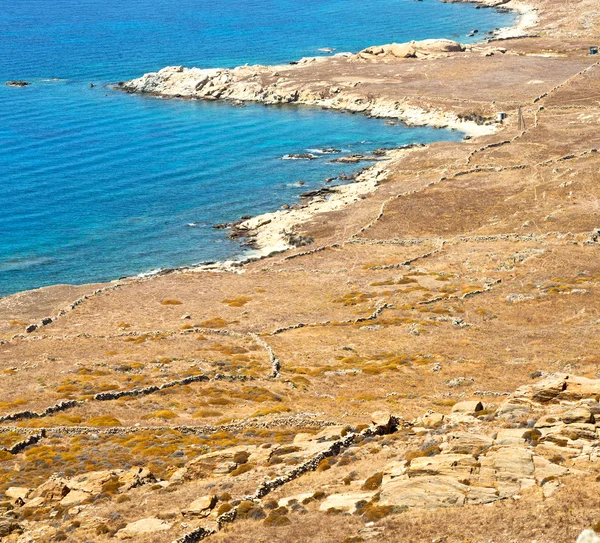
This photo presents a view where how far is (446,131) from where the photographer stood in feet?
422

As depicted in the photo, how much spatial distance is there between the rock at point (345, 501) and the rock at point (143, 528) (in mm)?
6208

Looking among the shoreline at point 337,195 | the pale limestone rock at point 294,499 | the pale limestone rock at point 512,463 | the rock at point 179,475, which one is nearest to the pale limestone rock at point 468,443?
the pale limestone rock at point 512,463

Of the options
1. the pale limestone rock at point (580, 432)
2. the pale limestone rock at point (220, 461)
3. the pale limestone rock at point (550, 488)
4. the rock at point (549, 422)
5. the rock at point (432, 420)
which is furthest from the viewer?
the rock at point (432, 420)

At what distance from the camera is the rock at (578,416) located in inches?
1346

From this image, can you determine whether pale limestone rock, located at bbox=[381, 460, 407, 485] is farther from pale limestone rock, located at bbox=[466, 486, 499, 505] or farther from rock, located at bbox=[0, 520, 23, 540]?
rock, located at bbox=[0, 520, 23, 540]

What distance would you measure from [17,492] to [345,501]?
1569cm

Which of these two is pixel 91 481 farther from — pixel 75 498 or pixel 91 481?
pixel 75 498

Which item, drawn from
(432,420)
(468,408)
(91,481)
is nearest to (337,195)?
(468,408)

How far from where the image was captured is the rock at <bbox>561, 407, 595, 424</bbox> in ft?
112

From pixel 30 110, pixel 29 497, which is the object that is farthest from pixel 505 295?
pixel 30 110

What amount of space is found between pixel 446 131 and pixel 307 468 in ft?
328

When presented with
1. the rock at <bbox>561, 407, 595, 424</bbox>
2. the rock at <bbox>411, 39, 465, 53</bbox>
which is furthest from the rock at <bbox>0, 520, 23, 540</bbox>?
the rock at <bbox>411, 39, 465, 53</bbox>

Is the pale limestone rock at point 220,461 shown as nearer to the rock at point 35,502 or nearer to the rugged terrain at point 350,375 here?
the rugged terrain at point 350,375

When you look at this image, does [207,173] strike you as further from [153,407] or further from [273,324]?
[153,407]
